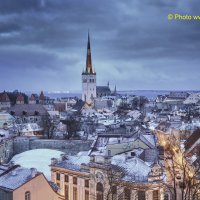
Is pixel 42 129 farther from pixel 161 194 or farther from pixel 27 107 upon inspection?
pixel 161 194

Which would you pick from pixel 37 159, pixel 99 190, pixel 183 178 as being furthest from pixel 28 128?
pixel 183 178

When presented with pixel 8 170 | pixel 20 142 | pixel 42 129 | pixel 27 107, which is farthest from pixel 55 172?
pixel 27 107

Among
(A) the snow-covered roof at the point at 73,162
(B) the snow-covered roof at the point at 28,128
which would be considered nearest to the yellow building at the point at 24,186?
(A) the snow-covered roof at the point at 73,162

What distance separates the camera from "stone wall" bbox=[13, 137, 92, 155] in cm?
5641

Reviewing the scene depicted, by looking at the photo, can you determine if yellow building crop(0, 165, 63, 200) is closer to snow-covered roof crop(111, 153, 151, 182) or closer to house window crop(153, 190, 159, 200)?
snow-covered roof crop(111, 153, 151, 182)

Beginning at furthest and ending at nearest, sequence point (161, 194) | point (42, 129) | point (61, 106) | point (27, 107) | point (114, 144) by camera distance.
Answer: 1. point (61, 106)
2. point (27, 107)
3. point (42, 129)
4. point (114, 144)
5. point (161, 194)

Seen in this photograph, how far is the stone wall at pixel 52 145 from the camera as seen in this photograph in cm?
5641

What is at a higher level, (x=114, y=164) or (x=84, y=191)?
(x=114, y=164)

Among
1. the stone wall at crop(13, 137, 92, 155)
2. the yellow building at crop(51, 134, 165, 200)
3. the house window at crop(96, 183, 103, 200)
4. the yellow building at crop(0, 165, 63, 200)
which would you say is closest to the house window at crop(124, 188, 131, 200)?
the yellow building at crop(51, 134, 165, 200)

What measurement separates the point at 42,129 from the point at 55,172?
4113 centimetres

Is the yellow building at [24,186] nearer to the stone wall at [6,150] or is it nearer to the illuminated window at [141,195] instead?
the illuminated window at [141,195]

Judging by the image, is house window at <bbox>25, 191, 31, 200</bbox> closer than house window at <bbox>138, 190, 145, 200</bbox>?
No

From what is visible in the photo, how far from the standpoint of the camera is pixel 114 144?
135 feet

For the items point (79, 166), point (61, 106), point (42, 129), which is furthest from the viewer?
point (61, 106)
